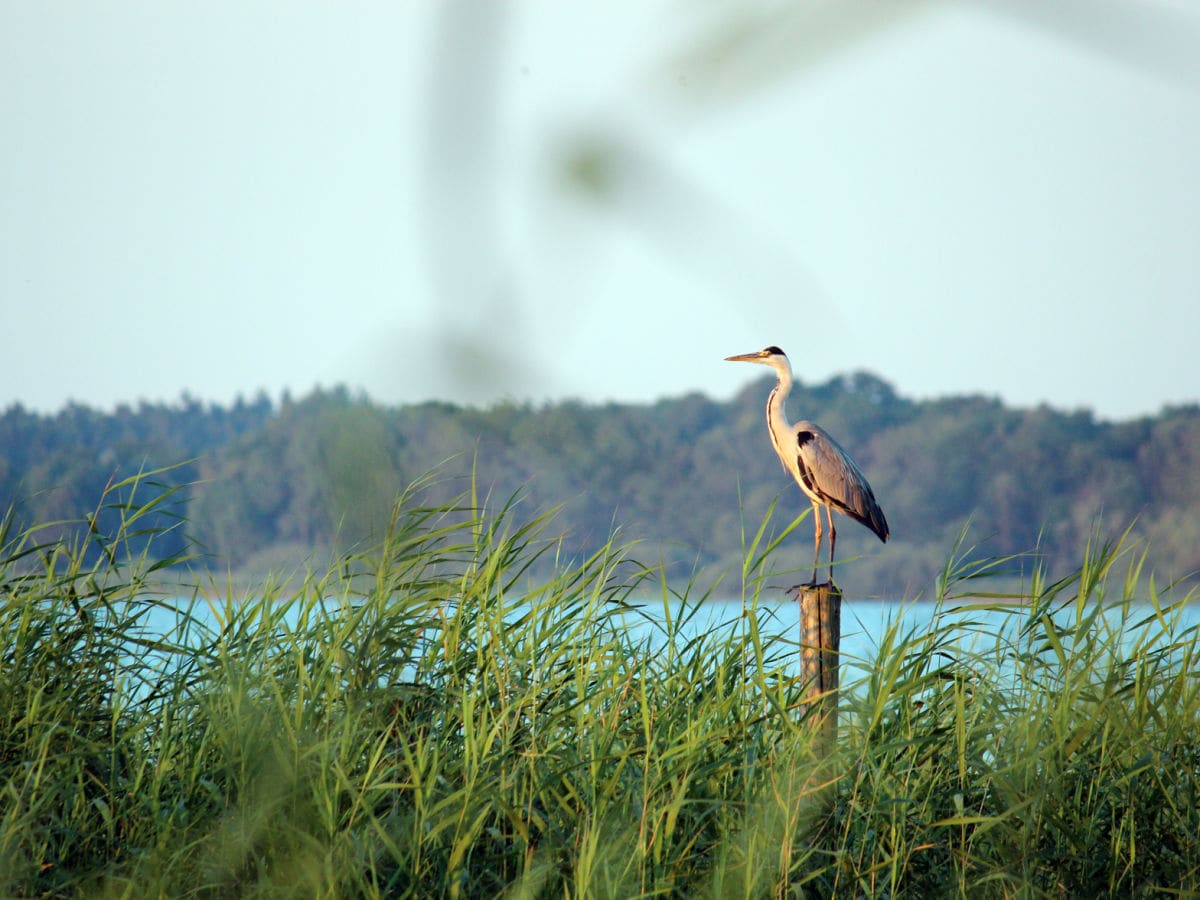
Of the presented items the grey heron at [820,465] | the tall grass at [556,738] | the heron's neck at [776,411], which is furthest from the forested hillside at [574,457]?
the grey heron at [820,465]

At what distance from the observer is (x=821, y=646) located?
11.3ft

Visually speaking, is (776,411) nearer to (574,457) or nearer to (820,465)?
(820,465)

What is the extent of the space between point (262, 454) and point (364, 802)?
7.90 feet

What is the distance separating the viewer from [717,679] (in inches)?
132

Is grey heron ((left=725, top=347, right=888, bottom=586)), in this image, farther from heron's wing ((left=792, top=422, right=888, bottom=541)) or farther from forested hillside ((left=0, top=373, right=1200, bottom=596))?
forested hillside ((left=0, top=373, right=1200, bottom=596))

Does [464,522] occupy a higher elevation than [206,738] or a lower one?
higher

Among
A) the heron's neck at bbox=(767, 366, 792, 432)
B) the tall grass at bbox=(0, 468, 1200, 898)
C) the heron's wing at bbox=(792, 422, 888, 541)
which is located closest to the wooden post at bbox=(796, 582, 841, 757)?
the tall grass at bbox=(0, 468, 1200, 898)

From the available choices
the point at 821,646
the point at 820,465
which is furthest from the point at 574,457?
the point at 820,465

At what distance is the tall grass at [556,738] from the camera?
9.07 feet

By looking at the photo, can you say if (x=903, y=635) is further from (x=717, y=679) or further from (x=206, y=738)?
(x=206, y=738)

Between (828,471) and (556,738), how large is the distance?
2.57 m

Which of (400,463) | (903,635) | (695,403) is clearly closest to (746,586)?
(903,635)

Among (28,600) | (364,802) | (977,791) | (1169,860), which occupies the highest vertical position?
(28,600)

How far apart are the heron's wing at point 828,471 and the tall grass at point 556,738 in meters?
1.73
